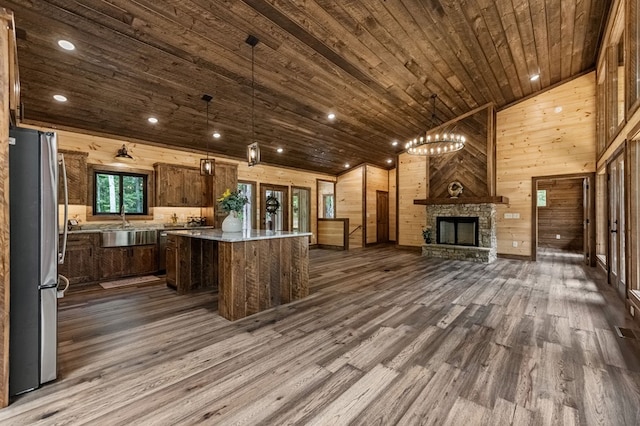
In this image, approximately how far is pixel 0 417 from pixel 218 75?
421cm

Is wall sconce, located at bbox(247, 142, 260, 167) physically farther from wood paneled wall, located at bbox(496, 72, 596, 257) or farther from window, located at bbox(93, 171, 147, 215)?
wood paneled wall, located at bbox(496, 72, 596, 257)

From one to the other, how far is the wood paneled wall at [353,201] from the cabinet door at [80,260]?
716 cm

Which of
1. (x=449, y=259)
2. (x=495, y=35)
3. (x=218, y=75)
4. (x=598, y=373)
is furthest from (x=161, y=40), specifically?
(x=449, y=259)

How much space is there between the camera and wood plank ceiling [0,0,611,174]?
129 inches

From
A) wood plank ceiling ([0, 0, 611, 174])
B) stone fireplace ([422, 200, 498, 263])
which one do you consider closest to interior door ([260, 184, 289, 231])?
wood plank ceiling ([0, 0, 611, 174])

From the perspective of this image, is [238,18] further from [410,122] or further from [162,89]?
[410,122]

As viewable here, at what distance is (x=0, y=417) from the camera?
172cm

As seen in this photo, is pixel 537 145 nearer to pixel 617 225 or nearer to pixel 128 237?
pixel 617 225

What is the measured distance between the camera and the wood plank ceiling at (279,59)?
10.8 feet

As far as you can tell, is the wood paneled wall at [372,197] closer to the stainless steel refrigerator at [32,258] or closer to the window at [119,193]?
the window at [119,193]

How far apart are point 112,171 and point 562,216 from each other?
12.4 metres

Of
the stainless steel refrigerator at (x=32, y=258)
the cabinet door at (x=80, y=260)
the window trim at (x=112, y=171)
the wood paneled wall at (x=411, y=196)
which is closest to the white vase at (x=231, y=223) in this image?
the stainless steel refrigerator at (x=32, y=258)

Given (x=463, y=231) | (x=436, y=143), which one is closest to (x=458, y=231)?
(x=463, y=231)

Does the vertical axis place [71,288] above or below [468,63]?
below
